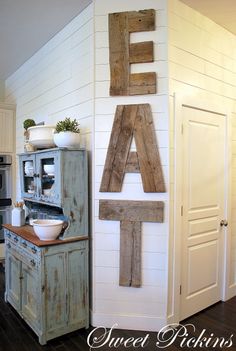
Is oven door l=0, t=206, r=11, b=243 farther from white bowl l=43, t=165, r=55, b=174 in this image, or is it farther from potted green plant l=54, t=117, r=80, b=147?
potted green plant l=54, t=117, r=80, b=147

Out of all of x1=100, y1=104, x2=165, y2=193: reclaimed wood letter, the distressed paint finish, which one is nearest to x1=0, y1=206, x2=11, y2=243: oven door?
the distressed paint finish

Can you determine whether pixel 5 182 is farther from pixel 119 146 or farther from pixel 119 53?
pixel 119 53

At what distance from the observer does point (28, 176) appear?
2982 mm

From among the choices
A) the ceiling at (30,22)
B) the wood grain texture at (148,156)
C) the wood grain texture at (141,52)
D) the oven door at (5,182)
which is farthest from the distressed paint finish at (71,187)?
the oven door at (5,182)

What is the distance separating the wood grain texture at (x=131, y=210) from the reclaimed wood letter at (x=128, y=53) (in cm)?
97

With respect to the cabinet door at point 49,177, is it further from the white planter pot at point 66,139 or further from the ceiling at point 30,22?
the ceiling at point 30,22

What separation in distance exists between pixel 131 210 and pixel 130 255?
40 cm

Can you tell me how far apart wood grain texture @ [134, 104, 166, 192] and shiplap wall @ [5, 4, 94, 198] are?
1.62ft

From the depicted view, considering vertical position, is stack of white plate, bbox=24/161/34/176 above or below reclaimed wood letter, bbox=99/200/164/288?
above

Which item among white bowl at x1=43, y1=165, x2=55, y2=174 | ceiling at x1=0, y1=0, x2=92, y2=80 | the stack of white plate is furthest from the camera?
the stack of white plate

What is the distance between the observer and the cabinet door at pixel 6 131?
4.28 metres

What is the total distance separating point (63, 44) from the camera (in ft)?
9.87

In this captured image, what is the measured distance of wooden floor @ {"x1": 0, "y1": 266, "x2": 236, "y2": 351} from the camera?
221 centimetres

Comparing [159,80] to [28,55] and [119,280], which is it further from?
[28,55]
